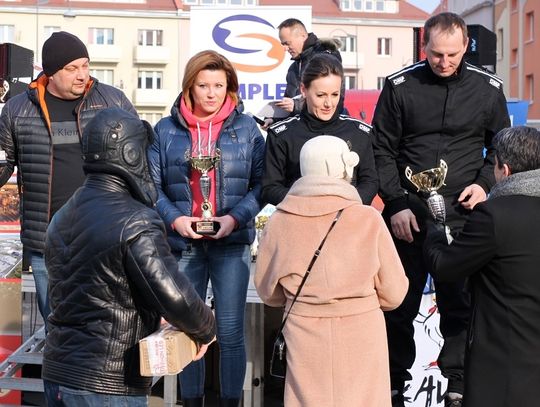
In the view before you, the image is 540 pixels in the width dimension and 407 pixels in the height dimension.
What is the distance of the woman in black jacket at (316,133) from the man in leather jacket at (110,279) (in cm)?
148

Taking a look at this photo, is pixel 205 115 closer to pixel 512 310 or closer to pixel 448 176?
pixel 448 176

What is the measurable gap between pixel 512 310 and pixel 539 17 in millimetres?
51154

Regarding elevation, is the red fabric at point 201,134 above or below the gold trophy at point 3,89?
below

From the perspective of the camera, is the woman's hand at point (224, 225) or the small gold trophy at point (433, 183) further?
the woman's hand at point (224, 225)

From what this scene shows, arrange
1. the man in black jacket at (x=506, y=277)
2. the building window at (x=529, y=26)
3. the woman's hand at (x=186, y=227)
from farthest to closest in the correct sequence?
1. the building window at (x=529, y=26)
2. the woman's hand at (x=186, y=227)
3. the man in black jacket at (x=506, y=277)

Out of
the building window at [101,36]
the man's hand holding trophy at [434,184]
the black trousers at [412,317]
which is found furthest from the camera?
the building window at [101,36]

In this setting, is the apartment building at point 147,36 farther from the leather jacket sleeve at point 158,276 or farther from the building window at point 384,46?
the leather jacket sleeve at point 158,276

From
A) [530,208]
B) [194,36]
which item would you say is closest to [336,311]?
[530,208]

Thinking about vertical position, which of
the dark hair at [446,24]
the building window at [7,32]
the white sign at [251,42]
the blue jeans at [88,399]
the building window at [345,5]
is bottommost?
the blue jeans at [88,399]

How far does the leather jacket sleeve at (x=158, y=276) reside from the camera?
3289mm

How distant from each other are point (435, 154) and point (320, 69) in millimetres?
664

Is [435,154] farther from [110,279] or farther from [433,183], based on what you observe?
[110,279]

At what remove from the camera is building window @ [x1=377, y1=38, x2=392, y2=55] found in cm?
7160

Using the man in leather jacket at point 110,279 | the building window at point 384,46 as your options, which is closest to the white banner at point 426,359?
the man in leather jacket at point 110,279
